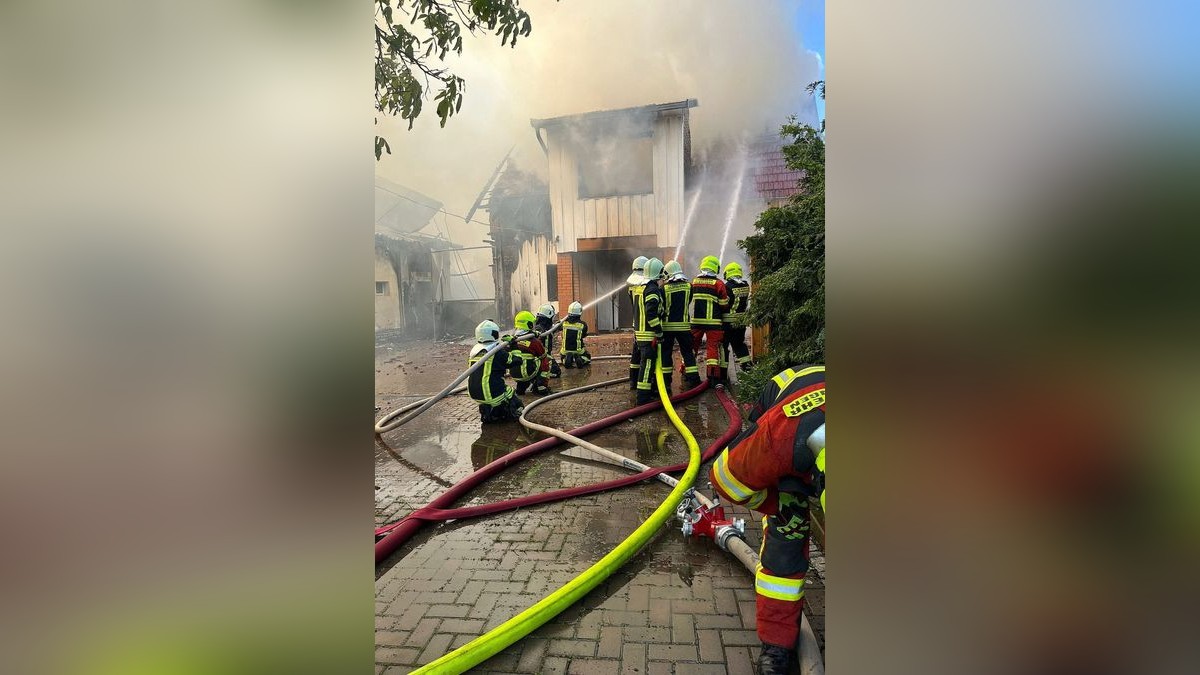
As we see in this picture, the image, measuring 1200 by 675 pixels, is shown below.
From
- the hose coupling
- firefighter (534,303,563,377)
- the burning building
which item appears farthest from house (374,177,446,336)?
the hose coupling

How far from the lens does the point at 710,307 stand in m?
8.05

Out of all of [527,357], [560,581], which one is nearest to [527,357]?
[527,357]

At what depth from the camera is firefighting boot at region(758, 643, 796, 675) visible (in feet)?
7.39

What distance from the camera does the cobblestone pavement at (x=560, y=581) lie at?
2482mm

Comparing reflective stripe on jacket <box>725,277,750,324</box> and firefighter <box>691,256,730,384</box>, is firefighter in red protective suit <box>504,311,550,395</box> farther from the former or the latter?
reflective stripe on jacket <box>725,277,750,324</box>

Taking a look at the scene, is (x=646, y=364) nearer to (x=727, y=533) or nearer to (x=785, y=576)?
(x=727, y=533)

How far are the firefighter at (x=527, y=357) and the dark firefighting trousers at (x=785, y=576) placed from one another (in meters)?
4.80

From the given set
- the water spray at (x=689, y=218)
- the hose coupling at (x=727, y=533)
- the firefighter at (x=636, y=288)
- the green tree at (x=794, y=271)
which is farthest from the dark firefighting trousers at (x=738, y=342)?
the water spray at (x=689, y=218)

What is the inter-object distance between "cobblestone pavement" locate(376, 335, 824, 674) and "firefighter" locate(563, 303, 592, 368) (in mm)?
5090

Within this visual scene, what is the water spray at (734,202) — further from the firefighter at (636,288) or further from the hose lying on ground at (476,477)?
the hose lying on ground at (476,477)
